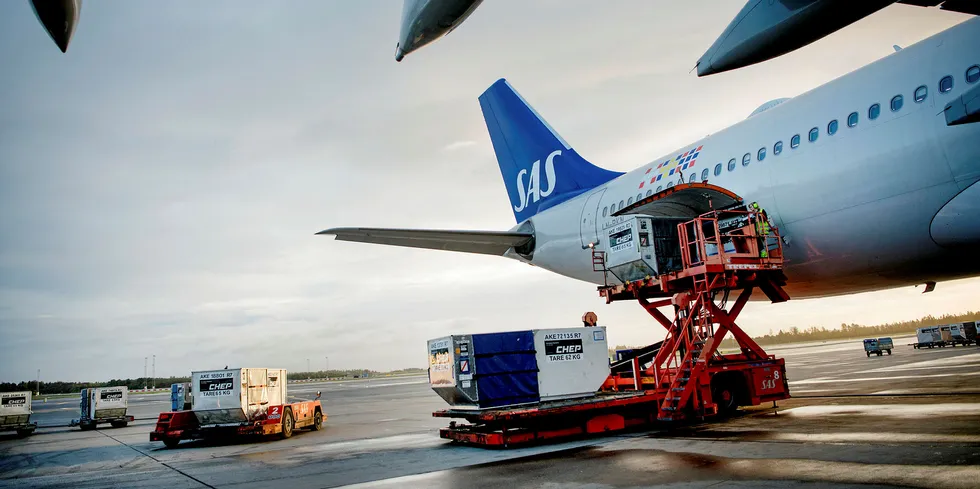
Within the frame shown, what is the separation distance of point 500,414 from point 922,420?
23.2 feet

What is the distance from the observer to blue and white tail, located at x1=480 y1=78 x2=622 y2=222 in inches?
829

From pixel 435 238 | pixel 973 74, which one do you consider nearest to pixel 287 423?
pixel 435 238

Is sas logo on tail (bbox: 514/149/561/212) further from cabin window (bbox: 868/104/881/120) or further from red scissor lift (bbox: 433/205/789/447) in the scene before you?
cabin window (bbox: 868/104/881/120)

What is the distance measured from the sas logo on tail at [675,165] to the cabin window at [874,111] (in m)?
4.59

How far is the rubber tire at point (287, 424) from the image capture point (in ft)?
59.7

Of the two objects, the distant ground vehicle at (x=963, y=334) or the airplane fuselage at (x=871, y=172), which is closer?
the airplane fuselage at (x=871, y=172)

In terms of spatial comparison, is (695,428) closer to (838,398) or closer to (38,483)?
(838,398)

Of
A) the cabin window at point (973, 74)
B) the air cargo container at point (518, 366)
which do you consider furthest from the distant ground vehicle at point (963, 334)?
the cabin window at point (973, 74)

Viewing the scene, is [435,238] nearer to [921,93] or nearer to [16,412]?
[921,93]

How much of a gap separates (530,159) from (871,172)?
12753 millimetres

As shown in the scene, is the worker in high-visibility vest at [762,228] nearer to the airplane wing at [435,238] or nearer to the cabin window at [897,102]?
the cabin window at [897,102]

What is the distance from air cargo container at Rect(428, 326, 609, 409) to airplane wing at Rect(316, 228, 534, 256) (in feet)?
10.3

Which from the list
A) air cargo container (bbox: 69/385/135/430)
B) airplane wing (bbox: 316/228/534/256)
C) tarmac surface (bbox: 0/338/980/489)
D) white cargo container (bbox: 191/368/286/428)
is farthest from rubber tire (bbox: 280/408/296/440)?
air cargo container (bbox: 69/385/135/430)

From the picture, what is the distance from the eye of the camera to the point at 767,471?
730cm
